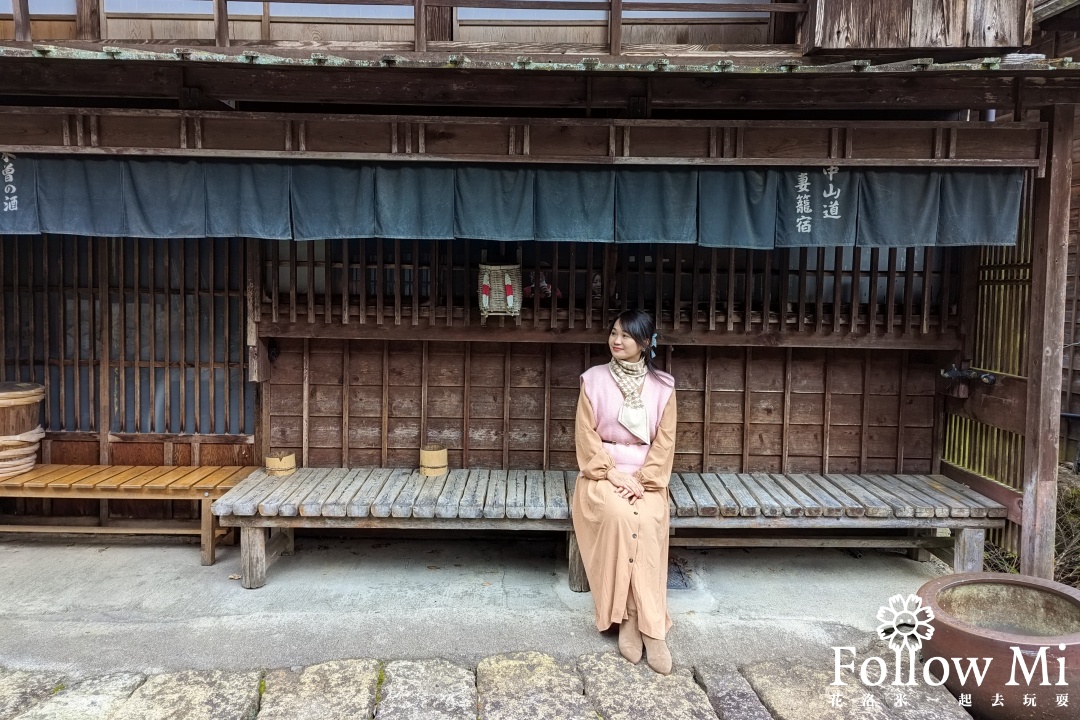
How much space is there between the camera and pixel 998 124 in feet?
17.2

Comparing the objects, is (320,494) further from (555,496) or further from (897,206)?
(897,206)

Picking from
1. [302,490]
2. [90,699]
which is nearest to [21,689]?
[90,699]

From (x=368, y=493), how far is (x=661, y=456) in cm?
260

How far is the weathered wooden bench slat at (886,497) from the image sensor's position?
18.2 ft

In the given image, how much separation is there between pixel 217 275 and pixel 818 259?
5970 mm

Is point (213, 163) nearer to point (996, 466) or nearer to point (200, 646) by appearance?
point (200, 646)

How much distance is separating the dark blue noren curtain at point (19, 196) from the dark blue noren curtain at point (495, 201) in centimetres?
339

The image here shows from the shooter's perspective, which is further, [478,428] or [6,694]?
[478,428]

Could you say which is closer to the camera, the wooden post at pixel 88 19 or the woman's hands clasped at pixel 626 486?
the woman's hands clasped at pixel 626 486

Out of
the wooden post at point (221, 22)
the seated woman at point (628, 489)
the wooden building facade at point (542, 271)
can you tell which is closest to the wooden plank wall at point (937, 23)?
the wooden building facade at point (542, 271)

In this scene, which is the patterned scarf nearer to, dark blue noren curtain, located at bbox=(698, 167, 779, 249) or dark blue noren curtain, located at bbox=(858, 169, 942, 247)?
dark blue noren curtain, located at bbox=(698, 167, 779, 249)

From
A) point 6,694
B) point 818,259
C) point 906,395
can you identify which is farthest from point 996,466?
point 6,694

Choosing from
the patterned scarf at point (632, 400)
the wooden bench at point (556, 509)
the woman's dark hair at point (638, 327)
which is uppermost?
the woman's dark hair at point (638, 327)

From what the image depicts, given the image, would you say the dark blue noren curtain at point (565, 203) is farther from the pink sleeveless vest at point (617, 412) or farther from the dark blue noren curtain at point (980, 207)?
the pink sleeveless vest at point (617, 412)
